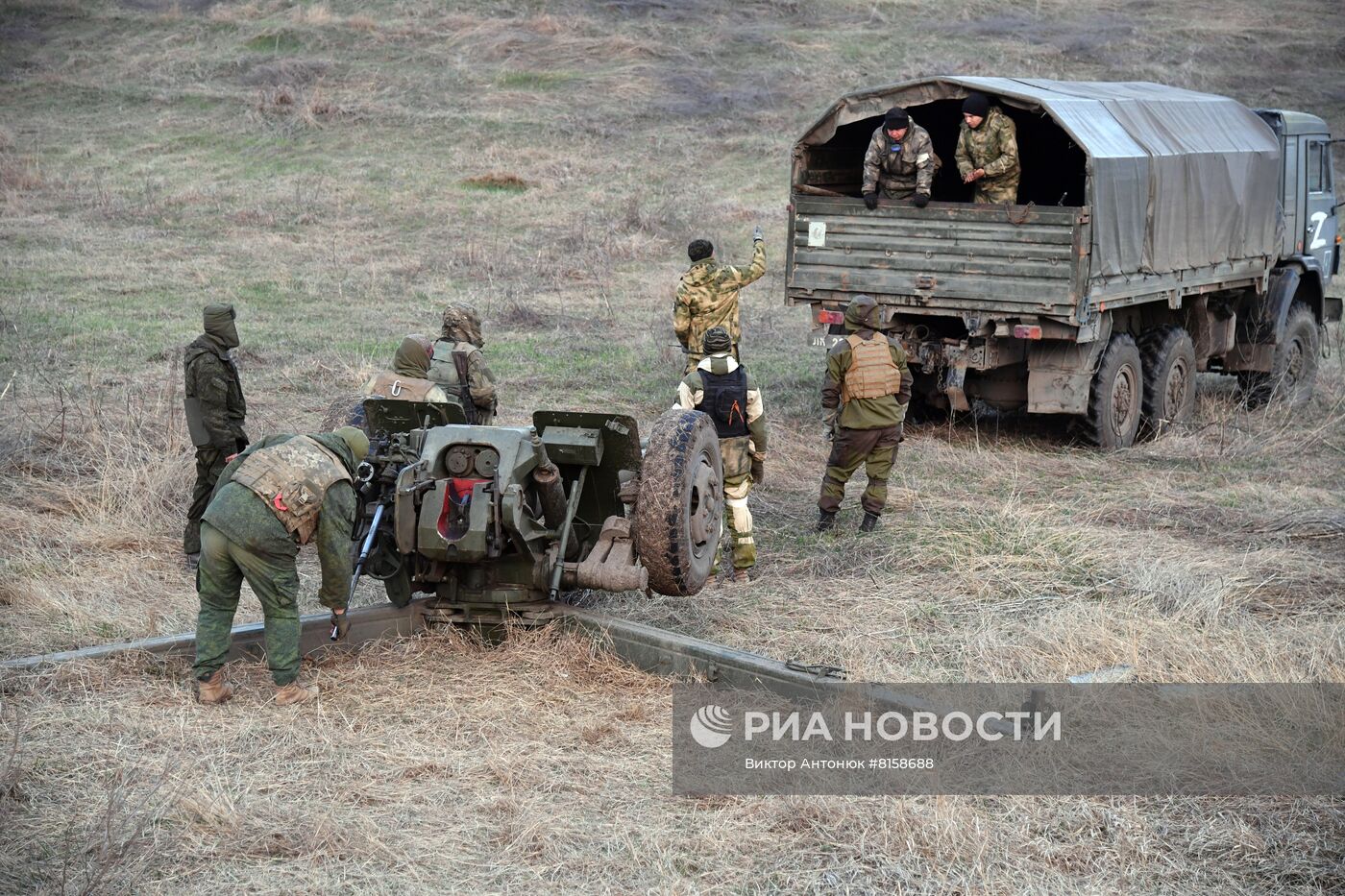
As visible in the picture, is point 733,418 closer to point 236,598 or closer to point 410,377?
point 410,377

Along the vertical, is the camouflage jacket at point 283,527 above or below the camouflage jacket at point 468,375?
below

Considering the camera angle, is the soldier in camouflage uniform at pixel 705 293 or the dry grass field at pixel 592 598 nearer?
the dry grass field at pixel 592 598

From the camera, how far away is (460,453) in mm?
6215

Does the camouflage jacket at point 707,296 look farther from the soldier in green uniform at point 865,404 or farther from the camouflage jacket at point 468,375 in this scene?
the camouflage jacket at point 468,375

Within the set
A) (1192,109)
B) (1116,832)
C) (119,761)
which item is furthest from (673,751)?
(1192,109)

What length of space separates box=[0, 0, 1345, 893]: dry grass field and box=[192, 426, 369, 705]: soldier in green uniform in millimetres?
255

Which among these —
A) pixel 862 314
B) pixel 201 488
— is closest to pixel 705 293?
pixel 862 314

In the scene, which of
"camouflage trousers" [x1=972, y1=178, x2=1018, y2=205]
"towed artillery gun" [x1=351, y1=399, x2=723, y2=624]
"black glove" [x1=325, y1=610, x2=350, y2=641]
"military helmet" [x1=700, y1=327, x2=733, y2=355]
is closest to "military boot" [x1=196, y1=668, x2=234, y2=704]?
"black glove" [x1=325, y1=610, x2=350, y2=641]

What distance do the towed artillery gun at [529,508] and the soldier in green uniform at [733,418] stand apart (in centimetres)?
122

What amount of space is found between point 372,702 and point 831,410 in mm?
3795

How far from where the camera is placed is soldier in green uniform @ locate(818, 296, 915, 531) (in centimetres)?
859

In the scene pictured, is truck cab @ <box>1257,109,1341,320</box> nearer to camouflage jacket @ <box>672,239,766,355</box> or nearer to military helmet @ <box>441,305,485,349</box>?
camouflage jacket @ <box>672,239,766,355</box>

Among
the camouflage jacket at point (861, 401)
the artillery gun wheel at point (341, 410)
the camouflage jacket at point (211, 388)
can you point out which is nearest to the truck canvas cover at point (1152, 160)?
the camouflage jacket at point (861, 401)

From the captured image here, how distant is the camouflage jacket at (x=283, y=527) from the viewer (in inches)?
227
